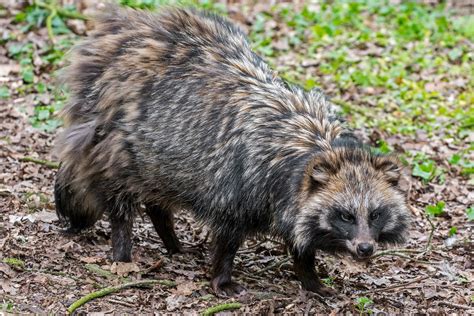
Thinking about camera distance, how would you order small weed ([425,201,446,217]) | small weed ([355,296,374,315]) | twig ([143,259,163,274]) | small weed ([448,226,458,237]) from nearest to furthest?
1. small weed ([355,296,374,315])
2. twig ([143,259,163,274])
3. small weed ([448,226,458,237])
4. small weed ([425,201,446,217])

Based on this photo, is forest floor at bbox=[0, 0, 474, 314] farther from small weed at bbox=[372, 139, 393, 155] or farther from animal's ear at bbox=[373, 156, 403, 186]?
animal's ear at bbox=[373, 156, 403, 186]

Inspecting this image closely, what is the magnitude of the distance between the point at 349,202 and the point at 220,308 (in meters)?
1.33

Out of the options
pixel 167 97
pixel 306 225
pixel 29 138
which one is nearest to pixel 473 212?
pixel 306 225

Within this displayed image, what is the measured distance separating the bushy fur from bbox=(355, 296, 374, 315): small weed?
532 mm

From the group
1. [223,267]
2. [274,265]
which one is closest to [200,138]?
[223,267]

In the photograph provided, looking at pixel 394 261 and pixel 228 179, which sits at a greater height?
pixel 228 179

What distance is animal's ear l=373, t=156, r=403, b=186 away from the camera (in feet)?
22.1

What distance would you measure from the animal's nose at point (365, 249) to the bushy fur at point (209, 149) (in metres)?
0.04

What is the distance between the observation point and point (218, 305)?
6.84 meters

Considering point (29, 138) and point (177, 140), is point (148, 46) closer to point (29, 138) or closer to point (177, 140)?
point (177, 140)

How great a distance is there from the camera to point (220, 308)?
6754mm

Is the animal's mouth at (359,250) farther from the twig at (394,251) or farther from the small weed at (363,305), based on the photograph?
the twig at (394,251)

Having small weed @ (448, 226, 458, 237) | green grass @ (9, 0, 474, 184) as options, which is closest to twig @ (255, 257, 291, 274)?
small weed @ (448, 226, 458, 237)

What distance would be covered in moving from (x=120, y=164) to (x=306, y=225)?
1954 mm
